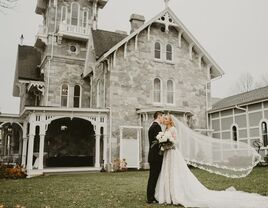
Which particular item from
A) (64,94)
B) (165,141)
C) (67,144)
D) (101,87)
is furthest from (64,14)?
(165,141)

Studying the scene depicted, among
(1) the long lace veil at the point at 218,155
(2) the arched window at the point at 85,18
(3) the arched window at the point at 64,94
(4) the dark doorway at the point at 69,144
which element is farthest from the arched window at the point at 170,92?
(1) the long lace veil at the point at 218,155

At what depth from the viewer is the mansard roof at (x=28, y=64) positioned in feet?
84.5

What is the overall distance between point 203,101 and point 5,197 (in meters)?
17.2

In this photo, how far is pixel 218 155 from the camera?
8.40 metres

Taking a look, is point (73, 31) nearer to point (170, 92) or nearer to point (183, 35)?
point (183, 35)

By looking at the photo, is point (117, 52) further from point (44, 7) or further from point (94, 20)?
point (44, 7)

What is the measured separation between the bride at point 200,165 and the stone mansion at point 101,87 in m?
11.0

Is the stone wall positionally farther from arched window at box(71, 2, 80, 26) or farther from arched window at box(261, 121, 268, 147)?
arched window at box(71, 2, 80, 26)

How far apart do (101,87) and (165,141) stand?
15254mm

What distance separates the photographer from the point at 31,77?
25.7 metres

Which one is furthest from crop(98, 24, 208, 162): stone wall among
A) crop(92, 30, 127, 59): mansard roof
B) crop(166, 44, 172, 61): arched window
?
crop(92, 30, 127, 59): mansard roof

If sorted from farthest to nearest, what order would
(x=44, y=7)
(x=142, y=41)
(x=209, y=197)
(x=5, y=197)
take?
(x=44, y=7), (x=142, y=41), (x=5, y=197), (x=209, y=197)

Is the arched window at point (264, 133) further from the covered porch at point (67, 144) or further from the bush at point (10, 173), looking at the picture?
the bush at point (10, 173)

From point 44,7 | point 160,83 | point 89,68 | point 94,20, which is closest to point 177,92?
point 160,83
